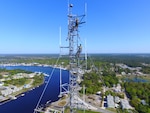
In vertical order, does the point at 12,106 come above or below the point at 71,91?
below

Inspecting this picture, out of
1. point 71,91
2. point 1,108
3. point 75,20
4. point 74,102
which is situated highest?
point 75,20

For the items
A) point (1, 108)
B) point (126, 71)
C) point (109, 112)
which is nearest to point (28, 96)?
point (1, 108)

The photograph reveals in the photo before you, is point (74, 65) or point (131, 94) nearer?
point (74, 65)

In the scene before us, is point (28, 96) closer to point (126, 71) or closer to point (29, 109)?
point (29, 109)

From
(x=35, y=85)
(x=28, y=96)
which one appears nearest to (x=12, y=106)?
(x=28, y=96)

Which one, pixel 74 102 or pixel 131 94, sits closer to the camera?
pixel 74 102

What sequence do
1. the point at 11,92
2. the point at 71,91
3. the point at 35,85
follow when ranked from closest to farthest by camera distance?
the point at 71,91, the point at 11,92, the point at 35,85

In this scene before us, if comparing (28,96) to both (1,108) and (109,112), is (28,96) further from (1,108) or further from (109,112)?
(109,112)

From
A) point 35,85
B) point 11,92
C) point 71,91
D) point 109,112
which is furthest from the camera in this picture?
point 35,85

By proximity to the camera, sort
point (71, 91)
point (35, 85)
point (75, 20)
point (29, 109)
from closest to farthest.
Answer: point (75, 20), point (71, 91), point (29, 109), point (35, 85)
